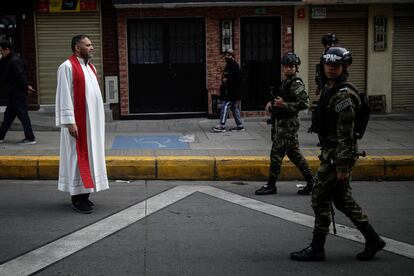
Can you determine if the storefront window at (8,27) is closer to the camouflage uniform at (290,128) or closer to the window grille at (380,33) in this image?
the window grille at (380,33)

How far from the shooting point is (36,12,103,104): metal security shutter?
1515 cm

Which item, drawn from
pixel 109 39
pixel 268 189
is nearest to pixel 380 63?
pixel 109 39

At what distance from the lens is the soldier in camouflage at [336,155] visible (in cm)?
564

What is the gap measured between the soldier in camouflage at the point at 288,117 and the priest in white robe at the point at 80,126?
86.6 inches

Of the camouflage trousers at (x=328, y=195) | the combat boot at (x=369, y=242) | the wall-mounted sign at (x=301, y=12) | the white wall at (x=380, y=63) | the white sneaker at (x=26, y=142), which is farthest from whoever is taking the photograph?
the white wall at (x=380, y=63)

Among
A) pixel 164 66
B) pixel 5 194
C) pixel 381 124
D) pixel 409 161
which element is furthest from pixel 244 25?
pixel 5 194

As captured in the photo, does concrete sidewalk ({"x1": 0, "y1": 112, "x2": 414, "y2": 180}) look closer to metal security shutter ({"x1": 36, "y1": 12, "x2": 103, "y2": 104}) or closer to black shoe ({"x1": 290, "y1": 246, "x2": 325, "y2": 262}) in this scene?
metal security shutter ({"x1": 36, "y1": 12, "x2": 103, "y2": 104})

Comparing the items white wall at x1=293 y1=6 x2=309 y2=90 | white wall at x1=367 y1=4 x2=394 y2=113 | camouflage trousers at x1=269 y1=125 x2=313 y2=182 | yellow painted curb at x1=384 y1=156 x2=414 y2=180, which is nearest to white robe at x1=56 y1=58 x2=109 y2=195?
camouflage trousers at x1=269 y1=125 x2=313 y2=182

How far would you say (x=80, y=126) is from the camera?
25.0ft

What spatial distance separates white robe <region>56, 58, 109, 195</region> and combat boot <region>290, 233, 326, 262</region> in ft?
8.94

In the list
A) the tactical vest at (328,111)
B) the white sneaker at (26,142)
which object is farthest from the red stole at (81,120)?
the white sneaker at (26,142)

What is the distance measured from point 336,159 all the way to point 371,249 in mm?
958

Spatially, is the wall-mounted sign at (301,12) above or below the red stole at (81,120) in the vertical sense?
above

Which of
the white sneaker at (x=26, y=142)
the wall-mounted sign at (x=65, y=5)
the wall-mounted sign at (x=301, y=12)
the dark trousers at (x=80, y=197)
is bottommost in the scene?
the dark trousers at (x=80, y=197)
